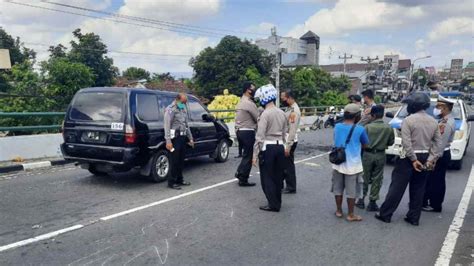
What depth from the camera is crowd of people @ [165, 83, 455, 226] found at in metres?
5.23

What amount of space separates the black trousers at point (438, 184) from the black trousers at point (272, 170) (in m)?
2.33

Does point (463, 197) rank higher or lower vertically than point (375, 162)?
lower

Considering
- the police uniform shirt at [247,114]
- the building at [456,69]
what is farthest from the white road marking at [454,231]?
the building at [456,69]

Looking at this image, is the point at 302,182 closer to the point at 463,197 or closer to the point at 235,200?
the point at 235,200

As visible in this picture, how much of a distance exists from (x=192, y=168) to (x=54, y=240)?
483 centimetres

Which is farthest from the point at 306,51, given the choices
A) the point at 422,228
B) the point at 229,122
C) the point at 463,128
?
the point at 422,228

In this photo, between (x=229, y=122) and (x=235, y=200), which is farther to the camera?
(x=229, y=122)

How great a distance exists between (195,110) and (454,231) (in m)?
5.60

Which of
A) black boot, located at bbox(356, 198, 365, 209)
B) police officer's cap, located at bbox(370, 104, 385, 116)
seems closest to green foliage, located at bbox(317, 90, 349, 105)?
police officer's cap, located at bbox(370, 104, 385, 116)

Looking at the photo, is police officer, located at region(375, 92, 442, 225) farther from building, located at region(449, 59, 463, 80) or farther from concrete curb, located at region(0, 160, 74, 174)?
building, located at region(449, 59, 463, 80)

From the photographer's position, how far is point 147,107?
730 centimetres

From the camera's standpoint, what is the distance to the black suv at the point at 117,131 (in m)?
6.77

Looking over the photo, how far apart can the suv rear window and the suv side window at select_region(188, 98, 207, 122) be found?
2.03m

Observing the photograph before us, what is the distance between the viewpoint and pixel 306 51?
85.8 m
